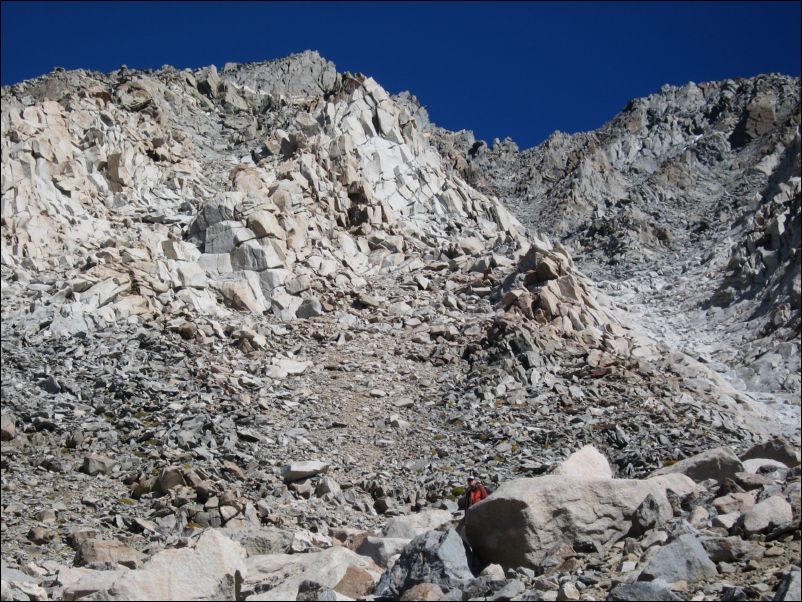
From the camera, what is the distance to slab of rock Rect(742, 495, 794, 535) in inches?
512

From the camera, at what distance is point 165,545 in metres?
20.1

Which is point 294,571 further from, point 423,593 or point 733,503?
point 733,503

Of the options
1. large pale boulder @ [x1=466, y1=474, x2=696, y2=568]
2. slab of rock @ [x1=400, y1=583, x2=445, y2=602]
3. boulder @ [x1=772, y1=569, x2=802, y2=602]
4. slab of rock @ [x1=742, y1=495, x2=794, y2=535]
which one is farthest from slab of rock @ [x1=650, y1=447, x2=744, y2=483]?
slab of rock @ [x1=400, y1=583, x2=445, y2=602]

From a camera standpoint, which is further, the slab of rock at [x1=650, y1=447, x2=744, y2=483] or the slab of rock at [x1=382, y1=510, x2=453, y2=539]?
the slab of rock at [x1=382, y1=510, x2=453, y2=539]

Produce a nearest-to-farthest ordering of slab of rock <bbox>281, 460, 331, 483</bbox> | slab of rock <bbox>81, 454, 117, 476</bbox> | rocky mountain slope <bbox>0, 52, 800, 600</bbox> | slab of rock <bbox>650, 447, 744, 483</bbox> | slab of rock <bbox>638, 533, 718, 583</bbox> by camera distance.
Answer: slab of rock <bbox>638, 533, 718, 583</bbox>
rocky mountain slope <bbox>0, 52, 800, 600</bbox>
slab of rock <bbox>650, 447, 744, 483</bbox>
slab of rock <bbox>81, 454, 117, 476</bbox>
slab of rock <bbox>281, 460, 331, 483</bbox>

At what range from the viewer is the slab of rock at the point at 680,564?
11883 millimetres

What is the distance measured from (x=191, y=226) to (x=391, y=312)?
12068 millimetres

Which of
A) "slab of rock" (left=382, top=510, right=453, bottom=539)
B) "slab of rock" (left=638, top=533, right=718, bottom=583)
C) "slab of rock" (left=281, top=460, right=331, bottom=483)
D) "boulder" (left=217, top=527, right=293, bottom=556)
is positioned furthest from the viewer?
"slab of rock" (left=281, top=460, right=331, bottom=483)

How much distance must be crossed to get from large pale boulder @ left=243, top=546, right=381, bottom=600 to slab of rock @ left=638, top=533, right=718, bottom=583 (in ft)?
15.5

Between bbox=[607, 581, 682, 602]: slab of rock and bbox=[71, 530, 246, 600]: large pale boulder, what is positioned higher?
bbox=[71, 530, 246, 600]: large pale boulder

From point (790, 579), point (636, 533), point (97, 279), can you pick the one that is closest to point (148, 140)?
point (97, 279)

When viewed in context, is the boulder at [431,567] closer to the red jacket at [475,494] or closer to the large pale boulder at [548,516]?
the large pale boulder at [548,516]

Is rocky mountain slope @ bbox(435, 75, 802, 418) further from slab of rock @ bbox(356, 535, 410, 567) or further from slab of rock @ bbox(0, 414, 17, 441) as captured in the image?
slab of rock @ bbox(0, 414, 17, 441)

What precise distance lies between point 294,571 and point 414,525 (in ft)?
14.8
